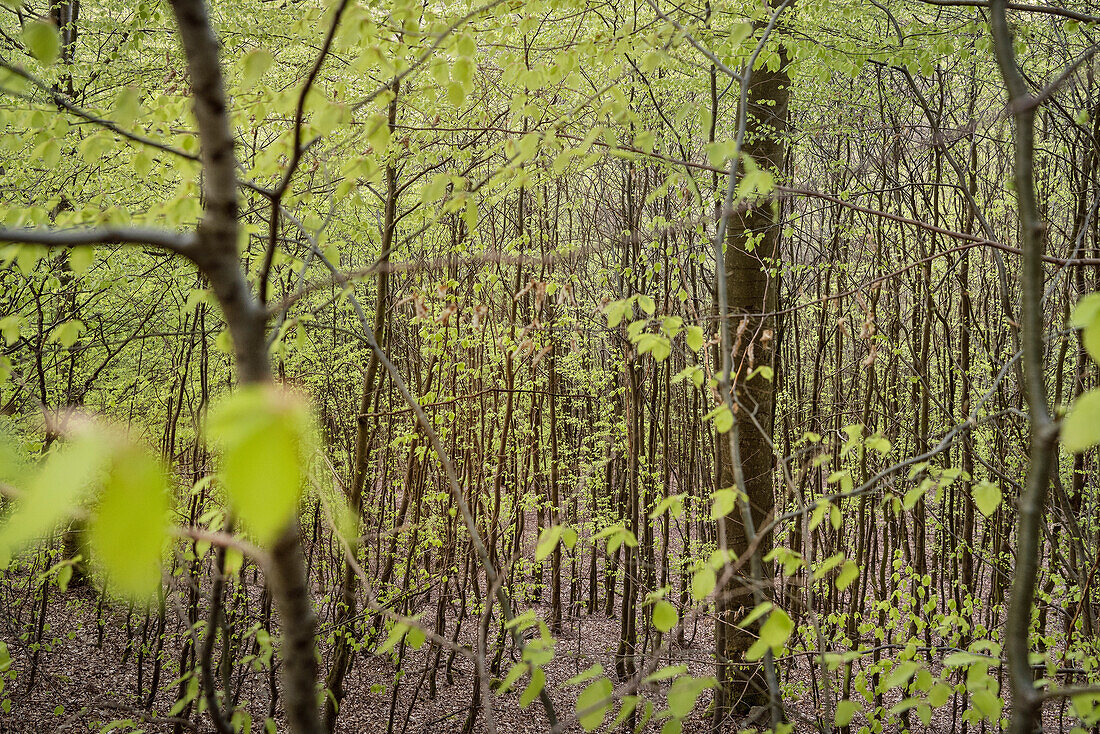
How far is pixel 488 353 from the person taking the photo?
7086mm

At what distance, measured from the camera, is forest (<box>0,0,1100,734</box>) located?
3.86 ft

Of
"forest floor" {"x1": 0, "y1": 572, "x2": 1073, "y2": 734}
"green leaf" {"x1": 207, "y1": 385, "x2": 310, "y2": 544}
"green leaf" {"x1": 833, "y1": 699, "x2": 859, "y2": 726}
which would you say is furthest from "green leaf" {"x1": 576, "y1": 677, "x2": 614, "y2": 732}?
"forest floor" {"x1": 0, "y1": 572, "x2": 1073, "y2": 734}

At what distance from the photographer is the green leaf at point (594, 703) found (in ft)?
4.93

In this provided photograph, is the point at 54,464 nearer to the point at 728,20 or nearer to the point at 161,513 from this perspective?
the point at 161,513

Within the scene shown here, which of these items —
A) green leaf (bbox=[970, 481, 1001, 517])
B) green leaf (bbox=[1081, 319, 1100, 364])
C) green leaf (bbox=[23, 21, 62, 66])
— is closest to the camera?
green leaf (bbox=[1081, 319, 1100, 364])

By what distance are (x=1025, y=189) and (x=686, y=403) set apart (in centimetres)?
887

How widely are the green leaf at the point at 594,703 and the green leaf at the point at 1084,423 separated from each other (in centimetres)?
112

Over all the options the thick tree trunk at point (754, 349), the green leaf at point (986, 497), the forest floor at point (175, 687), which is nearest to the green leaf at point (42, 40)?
the green leaf at point (986, 497)

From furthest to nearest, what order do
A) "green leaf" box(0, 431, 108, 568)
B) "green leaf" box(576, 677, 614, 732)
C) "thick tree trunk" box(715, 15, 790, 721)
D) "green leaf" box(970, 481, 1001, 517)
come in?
"thick tree trunk" box(715, 15, 790, 721) < "green leaf" box(970, 481, 1001, 517) < "green leaf" box(576, 677, 614, 732) < "green leaf" box(0, 431, 108, 568)

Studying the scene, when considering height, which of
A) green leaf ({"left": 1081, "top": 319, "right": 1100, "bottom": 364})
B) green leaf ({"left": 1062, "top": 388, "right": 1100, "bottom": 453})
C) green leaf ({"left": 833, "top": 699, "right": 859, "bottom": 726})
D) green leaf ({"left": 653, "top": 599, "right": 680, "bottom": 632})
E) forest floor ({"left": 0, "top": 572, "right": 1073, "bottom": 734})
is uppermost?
green leaf ({"left": 1081, "top": 319, "right": 1100, "bottom": 364})

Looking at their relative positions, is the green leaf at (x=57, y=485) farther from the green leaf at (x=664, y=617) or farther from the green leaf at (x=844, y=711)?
the green leaf at (x=844, y=711)

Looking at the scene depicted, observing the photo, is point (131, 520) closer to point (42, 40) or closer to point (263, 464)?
point (263, 464)

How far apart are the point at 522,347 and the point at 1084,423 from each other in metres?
2.55

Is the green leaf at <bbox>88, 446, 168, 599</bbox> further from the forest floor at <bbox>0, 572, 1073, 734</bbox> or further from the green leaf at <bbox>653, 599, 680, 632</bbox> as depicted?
the forest floor at <bbox>0, 572, 1073, 734</bbox>
